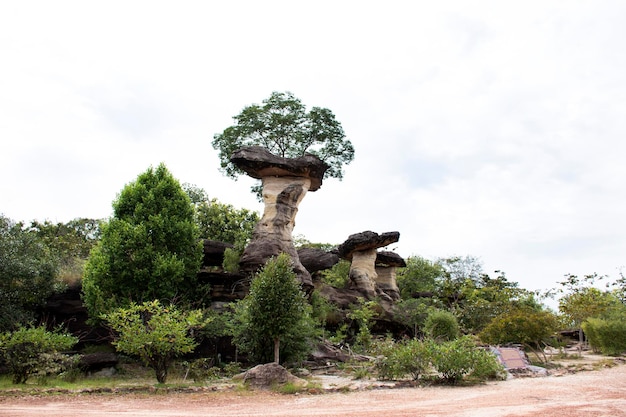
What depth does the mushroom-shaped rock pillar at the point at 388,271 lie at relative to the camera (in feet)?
98.6

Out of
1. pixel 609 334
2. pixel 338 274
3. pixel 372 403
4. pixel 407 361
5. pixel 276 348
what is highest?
pixel 338 274

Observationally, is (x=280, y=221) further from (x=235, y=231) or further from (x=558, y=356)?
(x=558, y=356)

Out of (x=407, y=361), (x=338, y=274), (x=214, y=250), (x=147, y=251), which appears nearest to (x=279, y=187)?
(x=214, y=250)

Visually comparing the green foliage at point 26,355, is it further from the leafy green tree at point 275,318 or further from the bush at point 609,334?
the bush at point 609,334

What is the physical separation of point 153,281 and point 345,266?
1914cm

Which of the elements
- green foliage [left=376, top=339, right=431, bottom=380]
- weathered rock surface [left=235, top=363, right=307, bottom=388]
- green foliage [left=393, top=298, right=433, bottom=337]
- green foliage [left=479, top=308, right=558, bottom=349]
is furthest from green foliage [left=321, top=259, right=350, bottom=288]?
weathered rock surface [left=235, top=363, right=307, bottom=388]

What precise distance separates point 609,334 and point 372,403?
54.9 feet

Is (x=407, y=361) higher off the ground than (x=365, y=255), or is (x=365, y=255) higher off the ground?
(x=365, y=255)

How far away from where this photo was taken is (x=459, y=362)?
1230 centimetres

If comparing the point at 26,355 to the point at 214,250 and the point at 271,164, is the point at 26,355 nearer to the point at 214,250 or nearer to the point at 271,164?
the point at 214,250

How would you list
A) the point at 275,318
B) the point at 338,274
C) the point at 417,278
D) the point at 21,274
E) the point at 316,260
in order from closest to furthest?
the point at 275,318, the point at 21,274, the point at 316,260, the point at 338,274, the point at 417,278

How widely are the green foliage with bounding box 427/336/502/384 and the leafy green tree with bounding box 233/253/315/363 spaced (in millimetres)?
3890

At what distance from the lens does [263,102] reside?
2816cm

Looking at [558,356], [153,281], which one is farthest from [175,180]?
[558,356]
